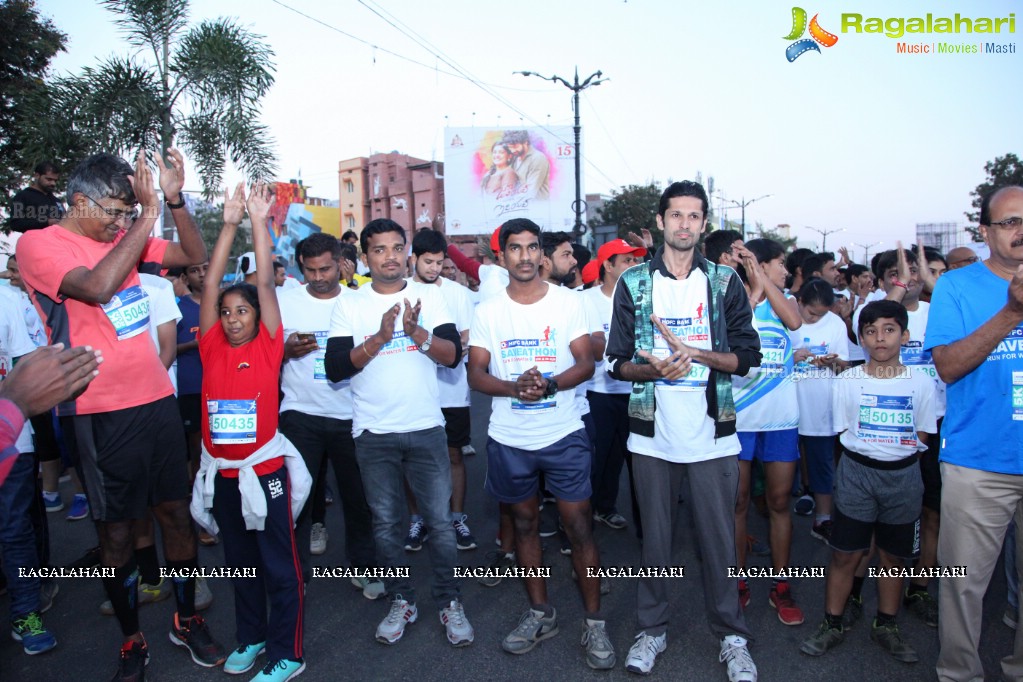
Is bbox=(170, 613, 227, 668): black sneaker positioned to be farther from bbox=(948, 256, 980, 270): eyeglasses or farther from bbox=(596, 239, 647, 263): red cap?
bbox=(948, 256, 980, 270): eyeglasses

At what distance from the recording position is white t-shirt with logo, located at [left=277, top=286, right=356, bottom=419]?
15.1 feet

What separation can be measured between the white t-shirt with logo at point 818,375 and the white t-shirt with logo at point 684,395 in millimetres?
1863

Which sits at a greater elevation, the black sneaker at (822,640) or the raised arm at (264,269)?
the raised arm at (264,269)

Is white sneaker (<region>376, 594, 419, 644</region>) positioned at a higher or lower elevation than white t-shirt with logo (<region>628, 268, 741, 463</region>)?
lower

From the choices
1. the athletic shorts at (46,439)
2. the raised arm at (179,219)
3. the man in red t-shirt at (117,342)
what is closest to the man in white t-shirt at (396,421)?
the raised arm at (179,219)

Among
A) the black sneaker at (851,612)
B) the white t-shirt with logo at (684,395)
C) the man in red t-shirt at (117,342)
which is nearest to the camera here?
the man in red t-shirt at (117,342)

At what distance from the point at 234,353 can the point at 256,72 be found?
25.4 ft

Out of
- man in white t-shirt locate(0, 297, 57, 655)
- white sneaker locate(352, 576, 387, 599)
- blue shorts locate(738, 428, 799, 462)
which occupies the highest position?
blue shorts locate(738, 428, 799, 462)

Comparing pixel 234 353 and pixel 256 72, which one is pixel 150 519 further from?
pixel 256 72

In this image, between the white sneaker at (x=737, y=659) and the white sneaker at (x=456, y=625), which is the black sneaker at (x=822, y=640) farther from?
the white sneaker at (x=456, y=625)

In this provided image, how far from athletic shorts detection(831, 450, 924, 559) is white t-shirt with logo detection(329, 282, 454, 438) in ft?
7.51

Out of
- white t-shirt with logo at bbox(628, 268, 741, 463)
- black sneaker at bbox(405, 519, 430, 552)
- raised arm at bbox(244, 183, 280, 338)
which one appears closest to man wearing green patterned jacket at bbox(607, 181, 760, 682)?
white t-shirt with logo at bbox(628, 268, 741, 463)

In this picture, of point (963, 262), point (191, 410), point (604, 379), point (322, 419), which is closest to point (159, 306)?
point (322, 419)

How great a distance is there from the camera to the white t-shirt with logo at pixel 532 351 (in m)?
3.84
